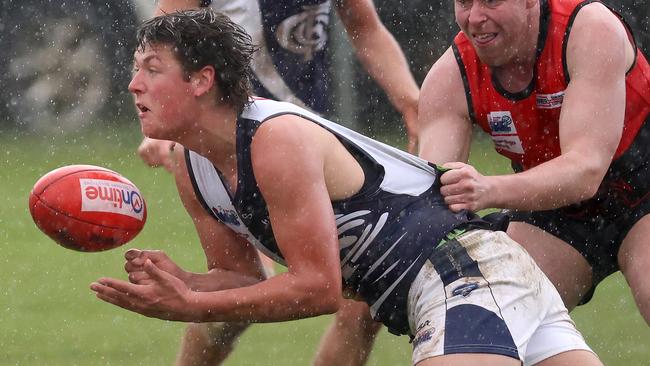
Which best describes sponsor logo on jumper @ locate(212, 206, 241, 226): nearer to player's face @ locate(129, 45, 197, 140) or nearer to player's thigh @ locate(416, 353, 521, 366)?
player's face @ locate(129, 45, 197, 140)

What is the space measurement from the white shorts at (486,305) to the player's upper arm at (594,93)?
0.51 metres

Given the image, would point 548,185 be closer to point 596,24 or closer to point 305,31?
point 596,24

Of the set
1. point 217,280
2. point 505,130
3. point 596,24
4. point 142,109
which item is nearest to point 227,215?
point 217,280

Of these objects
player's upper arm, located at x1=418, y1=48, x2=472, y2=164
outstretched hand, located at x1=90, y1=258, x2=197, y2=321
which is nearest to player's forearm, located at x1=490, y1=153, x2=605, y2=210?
player's upper arm, located at x1=418, y1=48, x2=472, y2=164

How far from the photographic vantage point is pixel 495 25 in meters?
4.61

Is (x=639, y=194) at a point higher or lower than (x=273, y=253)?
lower

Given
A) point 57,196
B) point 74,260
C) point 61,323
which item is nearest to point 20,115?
point 74,260

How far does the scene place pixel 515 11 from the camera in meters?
4.61

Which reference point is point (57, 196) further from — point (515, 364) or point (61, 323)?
point (61, 323)

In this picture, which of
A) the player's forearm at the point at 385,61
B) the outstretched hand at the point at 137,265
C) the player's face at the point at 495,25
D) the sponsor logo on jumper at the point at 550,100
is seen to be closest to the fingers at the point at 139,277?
the outstretched hand at the point at 137,265

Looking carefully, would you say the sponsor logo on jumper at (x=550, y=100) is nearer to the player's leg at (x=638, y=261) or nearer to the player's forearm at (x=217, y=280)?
the player's leg at (x=638, y=261)

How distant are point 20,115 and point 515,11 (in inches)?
369

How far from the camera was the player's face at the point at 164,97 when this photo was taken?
13.3 ft

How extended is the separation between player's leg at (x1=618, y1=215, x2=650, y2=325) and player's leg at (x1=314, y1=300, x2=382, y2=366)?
0.99 meters
